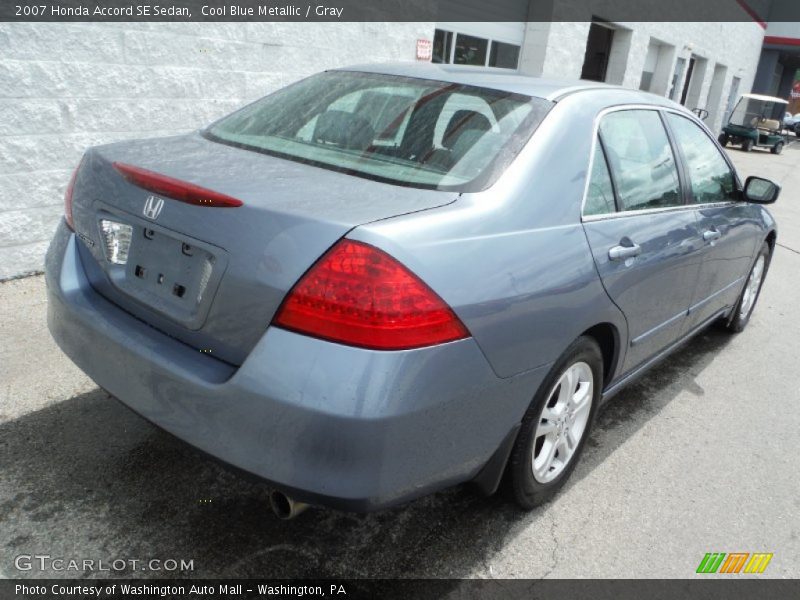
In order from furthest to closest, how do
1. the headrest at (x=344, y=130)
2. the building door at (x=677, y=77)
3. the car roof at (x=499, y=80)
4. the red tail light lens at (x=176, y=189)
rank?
the building door at (x=677, y=77) < the car roof at (x=499, y=80) < the headrest at (x=344, y=130) < the red tail light lens at (x=176, y=189)

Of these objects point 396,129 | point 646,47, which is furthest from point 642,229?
point 646,47

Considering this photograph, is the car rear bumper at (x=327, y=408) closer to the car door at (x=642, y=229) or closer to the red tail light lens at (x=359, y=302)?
the red tail light lens at (x=359, y=302)

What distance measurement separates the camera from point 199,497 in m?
2.56

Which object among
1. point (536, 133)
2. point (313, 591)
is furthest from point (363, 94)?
point (313, 591)

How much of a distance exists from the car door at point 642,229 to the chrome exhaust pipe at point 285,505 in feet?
4.42

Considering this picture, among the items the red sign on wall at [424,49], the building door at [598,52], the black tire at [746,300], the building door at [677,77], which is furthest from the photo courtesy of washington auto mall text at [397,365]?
the building door at [677,77]

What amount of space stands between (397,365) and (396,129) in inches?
44.9

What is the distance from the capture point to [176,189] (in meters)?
2.04

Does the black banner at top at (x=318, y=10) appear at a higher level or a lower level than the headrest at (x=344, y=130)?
higher

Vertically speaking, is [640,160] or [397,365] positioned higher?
[640,160]

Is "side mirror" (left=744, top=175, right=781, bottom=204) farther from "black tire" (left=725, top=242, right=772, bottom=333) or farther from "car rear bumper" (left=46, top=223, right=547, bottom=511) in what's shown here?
"car rear bumper" (left=46, top=223, right=547, bottom=511)

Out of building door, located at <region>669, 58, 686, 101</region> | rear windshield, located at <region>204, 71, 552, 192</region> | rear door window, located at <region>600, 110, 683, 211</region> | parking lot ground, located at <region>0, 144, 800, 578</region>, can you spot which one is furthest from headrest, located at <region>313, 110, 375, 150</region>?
building door, located at <region>669, 58, 686, 101</region>

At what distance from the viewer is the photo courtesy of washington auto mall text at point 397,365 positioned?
1824 millimetres

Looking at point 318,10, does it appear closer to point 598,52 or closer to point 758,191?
point 758,191
